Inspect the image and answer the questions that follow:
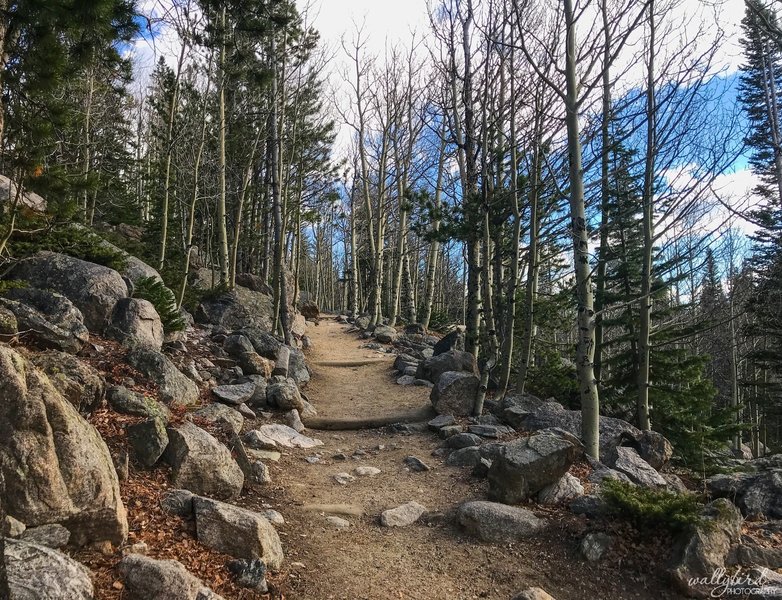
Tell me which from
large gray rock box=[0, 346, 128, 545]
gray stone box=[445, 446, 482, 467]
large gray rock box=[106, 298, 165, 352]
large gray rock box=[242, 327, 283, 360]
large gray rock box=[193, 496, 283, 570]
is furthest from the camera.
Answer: large gray rock box=[242, 327, 283, 360]

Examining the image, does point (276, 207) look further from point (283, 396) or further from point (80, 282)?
point (283, 396)

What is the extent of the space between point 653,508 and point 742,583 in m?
0.71

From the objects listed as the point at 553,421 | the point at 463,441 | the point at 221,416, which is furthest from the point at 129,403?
the point at 553,421

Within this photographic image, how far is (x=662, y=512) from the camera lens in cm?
403

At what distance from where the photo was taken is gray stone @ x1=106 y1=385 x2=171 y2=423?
15.6ft

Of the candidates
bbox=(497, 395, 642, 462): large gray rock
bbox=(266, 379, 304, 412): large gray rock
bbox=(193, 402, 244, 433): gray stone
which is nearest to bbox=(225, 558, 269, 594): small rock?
bbox=(193, 402, 244, 433): gray stone

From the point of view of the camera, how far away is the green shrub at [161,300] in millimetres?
8242

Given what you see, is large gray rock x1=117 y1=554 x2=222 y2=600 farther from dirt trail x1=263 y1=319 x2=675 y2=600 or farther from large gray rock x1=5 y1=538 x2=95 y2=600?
dirt trail x1=263 y1=319 x2=675 y2=600

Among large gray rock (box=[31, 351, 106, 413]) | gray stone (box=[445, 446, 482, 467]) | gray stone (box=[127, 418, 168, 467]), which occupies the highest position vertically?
large gray rock (box=[31, 351, 106, 413])

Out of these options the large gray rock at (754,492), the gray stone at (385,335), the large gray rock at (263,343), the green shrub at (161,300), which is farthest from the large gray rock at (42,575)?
the gray stone at (385,335)

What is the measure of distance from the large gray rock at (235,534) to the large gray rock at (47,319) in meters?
2.94

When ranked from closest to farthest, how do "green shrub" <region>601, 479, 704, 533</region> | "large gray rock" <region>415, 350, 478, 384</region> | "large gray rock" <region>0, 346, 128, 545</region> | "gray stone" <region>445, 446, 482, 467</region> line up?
"large gray rock" <region>0, 346, 128, 545</region>, "green shrub" <region>601, 479, 704, 533</region>, "gray stone" <region>445, 446, 482, 467</region>, "large gray rock" <region>415, 350, 478, 384</region>

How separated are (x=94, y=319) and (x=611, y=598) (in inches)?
278

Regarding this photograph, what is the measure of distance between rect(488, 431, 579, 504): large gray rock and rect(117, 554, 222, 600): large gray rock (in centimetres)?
298
